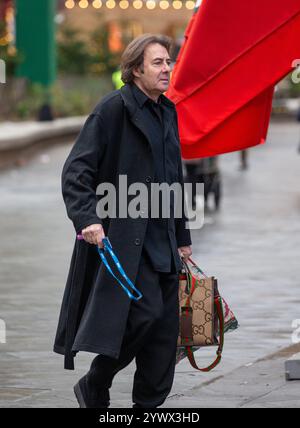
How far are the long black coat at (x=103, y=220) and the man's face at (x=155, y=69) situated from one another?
0.11m

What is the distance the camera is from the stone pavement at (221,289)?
796 centimetres

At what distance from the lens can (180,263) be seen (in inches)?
275

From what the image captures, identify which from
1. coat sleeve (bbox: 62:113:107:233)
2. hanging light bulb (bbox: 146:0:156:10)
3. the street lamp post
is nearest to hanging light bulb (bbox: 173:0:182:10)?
hanging light bulb (bbox: 146:0:156:10)

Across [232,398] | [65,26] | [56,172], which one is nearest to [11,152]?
[56,172]

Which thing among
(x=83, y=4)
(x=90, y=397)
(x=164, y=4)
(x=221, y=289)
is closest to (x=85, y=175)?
(x=90, y=397)

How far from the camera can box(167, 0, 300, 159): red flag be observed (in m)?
8.16

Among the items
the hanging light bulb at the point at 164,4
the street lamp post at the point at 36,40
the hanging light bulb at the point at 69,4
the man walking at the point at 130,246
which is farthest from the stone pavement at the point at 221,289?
the hanging light bulb at the point at 164,4

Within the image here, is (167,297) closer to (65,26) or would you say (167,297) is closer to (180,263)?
(180,263)

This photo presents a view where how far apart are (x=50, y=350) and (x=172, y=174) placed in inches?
109

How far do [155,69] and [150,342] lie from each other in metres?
1.26

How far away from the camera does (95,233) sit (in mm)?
6637

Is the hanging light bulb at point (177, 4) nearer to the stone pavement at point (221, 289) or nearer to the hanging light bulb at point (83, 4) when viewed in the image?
the hanging light bulb at point (83, 4)

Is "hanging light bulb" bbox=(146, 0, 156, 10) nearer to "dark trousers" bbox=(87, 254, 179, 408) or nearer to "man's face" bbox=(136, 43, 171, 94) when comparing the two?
"man's face" bbox=(136, 43, 171, 94)

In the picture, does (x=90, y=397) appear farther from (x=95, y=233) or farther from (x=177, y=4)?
(x=177, y=4)
